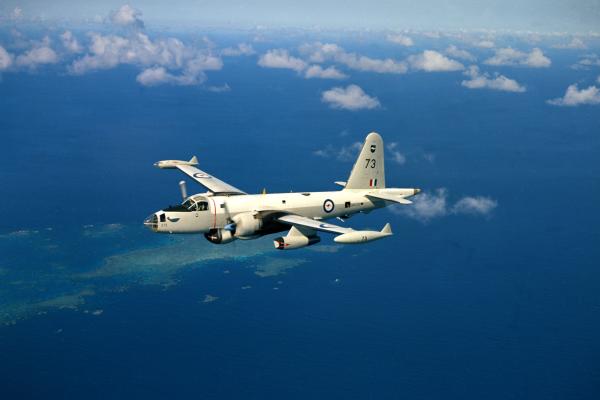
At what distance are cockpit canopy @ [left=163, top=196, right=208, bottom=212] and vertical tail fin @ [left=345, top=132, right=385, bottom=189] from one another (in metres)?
20.5

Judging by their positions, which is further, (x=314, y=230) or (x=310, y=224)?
(x=314, y=230)

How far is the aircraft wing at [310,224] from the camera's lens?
62781 millimetres

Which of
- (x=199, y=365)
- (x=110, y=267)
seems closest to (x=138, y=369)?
(x=199, y=365)

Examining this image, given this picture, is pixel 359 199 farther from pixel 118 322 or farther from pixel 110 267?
pixel 110 267

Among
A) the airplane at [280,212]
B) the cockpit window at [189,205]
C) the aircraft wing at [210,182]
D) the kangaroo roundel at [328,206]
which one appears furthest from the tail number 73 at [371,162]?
the cockpit window at [189,205]

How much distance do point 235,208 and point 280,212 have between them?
5.42 metres

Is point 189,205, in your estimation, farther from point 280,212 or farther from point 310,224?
point 310,224

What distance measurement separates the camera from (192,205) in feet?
216

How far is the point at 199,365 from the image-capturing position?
15750cm

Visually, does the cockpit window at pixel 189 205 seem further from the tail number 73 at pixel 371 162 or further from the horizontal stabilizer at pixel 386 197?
the tail number 73 at pixel 371 162

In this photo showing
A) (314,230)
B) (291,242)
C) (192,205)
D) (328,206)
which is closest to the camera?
(291,242)

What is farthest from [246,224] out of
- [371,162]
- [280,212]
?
[371,162]

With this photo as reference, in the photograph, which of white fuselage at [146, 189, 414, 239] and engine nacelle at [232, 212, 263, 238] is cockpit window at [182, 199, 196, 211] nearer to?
white fuselage at [146, 189, 414, 239]

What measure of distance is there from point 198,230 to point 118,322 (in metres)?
118
